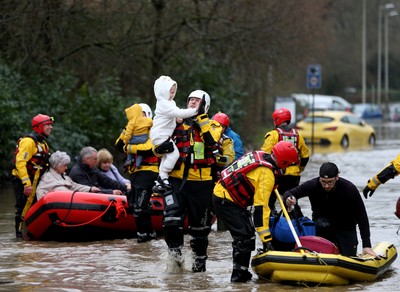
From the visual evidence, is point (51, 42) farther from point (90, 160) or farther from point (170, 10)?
point (90, 160)

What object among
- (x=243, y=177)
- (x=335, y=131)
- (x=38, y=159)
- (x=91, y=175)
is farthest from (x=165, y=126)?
(x=335, y=131)

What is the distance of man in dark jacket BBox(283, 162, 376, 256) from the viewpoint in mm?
10961

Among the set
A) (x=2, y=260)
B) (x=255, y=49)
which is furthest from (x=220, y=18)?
(x=2, y=260)

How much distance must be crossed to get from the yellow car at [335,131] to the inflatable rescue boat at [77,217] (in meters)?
24.7

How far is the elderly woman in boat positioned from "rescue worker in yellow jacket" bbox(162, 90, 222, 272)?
338 centimetres

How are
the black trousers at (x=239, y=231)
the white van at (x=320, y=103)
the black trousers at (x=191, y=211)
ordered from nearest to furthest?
the black trousers at (x=239, y=231)
the black trousers at (x=191, y=211)
the white van at (x=320, y=103)

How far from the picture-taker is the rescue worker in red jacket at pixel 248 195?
1020cm

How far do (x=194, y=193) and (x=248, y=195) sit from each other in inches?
39.2

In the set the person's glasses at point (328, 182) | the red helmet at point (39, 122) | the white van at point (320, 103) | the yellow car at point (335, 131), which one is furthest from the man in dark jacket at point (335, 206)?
the white van at point (320, 103)

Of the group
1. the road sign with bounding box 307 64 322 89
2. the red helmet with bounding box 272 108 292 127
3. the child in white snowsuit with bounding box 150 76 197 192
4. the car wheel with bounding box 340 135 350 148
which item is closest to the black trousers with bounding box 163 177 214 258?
the child in white snowsuit with bounding box 150 76 197 192

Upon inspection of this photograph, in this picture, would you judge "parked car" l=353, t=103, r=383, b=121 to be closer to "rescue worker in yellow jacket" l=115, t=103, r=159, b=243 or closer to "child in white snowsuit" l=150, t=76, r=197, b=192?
"rescue worker in yellow jacket" l=115, t=103, r=159, b=243

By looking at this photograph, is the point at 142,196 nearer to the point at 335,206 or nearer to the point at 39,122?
the point at 39,122

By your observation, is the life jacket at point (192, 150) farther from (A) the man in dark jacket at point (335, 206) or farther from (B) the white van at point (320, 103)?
(B) the white van at point (320, 103)

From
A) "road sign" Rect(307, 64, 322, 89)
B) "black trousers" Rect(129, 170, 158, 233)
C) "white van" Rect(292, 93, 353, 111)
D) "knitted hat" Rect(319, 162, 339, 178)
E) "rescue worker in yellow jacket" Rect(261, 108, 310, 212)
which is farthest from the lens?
"white van" Rect(292, 93, 353, 111)
